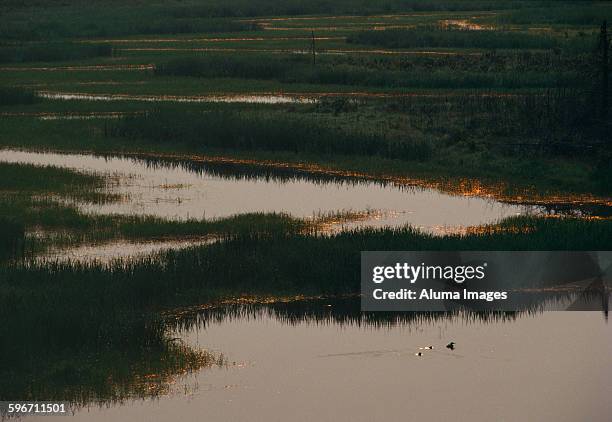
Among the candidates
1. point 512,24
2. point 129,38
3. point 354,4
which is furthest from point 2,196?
point 354,4

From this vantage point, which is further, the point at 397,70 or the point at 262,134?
the point at 397,70

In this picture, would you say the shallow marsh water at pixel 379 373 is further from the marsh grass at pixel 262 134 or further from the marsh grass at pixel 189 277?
the marsh grass at pixel 262 134

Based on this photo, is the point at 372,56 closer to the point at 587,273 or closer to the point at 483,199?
the point at 483,199

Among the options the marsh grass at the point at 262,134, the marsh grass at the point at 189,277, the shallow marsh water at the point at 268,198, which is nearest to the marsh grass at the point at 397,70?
the marsh grass at the point at 262,134

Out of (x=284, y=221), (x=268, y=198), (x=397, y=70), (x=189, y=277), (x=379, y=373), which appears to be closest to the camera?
(x=379, y=373)

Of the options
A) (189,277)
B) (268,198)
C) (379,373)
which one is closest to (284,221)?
(268,198)

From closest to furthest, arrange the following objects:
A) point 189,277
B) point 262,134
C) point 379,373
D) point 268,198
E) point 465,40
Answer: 1. point 379,373
2. point 189,277
3. point 268,198
4. point 262,134
5. point 465,40

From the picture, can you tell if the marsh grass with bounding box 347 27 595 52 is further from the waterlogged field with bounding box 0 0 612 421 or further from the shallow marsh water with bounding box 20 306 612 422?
the shallow marsh water with bounding box 20 306 612 422

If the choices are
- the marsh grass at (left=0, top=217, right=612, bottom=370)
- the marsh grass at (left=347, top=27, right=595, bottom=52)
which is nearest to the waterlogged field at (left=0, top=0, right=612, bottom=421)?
the marsh grass at (left=0, top=217, right=612, bottom=370)

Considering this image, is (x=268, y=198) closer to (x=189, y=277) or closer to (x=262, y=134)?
(x=262, y=134)
